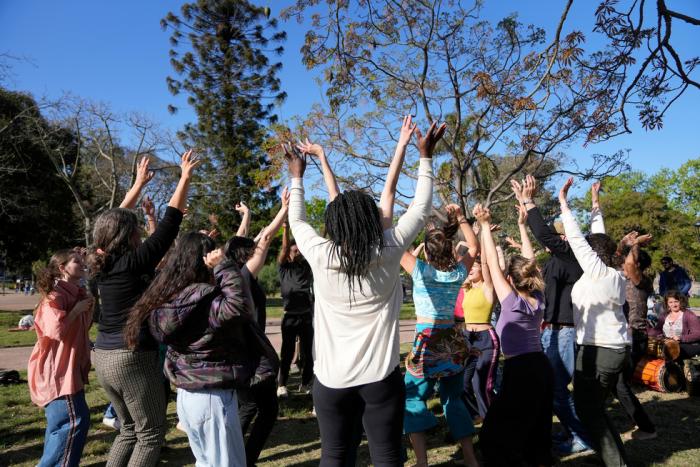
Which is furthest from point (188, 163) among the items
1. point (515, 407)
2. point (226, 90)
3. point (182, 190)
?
point (226, 90)

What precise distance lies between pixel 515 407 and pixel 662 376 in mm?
3920

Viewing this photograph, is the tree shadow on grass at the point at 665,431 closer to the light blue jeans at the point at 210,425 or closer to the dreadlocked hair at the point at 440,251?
the dreadlocked hair at the point at 440,251

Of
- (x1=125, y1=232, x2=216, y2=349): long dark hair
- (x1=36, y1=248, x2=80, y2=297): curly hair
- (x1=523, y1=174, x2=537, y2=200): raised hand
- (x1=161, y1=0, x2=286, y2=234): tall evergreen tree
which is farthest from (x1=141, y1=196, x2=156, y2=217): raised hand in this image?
(x1=161, y1=0, x2=286, y2=234): tall evergreen tree

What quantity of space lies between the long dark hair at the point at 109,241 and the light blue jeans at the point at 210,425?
0.93 meters

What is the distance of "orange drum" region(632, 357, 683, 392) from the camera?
5.98 metres

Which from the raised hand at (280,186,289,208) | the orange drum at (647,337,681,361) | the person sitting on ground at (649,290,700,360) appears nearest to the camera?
the raised hand at (280,186,289,208)

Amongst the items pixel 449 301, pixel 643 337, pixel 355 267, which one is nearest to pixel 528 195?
pixel 449 301

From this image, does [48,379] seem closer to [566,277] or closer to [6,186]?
[566,277]

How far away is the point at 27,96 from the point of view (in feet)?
73.6

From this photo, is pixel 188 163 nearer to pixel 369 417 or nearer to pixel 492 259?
pixel 369 417

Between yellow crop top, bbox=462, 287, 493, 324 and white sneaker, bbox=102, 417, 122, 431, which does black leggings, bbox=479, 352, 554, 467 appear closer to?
yellow crop top, bbox=462, 287, 493, 324

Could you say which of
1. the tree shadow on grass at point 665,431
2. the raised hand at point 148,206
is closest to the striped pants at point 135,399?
the raised hand at point 148,206

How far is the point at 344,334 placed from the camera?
7.77 feet

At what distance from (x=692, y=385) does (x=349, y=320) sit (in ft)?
18.2
